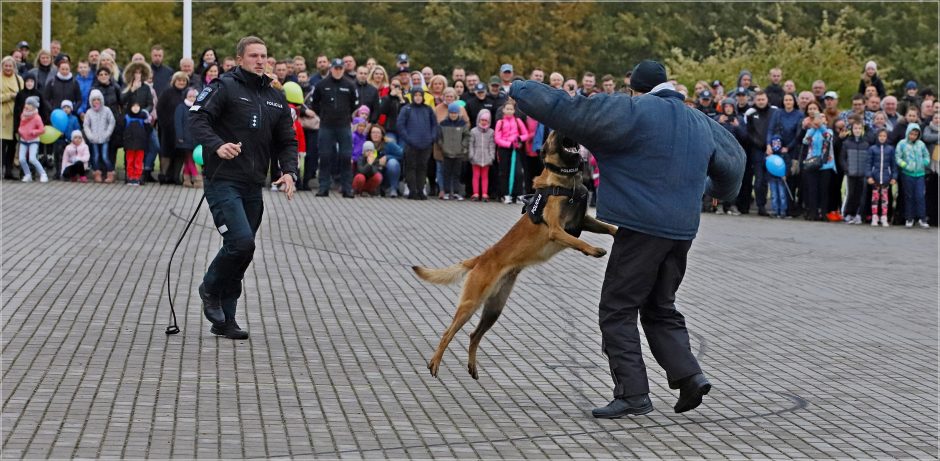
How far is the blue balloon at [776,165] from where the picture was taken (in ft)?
66.7

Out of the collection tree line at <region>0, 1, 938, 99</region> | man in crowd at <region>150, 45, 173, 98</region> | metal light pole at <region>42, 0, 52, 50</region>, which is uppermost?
tree line at <region>0, 1, 938, 99</region>

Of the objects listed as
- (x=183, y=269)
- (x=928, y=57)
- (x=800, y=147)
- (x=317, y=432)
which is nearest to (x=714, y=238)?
(x=800, y=147)

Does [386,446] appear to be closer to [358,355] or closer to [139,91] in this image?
[358,355]

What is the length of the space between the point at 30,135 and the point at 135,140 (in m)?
1.52

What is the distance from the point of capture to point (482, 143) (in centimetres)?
2072

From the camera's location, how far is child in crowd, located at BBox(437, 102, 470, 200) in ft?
68.2

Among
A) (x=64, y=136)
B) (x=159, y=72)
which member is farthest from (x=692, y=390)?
(x=159, y=72)

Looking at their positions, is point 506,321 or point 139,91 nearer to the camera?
point 506,321

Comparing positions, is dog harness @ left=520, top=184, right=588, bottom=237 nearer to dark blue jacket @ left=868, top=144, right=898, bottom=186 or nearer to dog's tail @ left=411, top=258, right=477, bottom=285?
dog's tail @ left=411, top=258, right=477, bottom=285

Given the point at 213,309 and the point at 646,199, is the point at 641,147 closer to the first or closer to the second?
the point at 646,199

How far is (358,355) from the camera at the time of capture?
27.9 feet

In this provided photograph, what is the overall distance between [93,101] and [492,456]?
1567 centimetres

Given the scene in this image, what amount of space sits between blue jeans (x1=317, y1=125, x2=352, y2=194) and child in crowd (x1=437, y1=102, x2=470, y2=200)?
61.1 inches

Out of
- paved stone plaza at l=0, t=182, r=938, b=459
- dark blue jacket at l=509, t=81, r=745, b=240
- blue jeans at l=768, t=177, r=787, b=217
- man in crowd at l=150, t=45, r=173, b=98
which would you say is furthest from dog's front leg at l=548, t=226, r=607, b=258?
man in crowd at l=150, t=45, r=173, b=98
